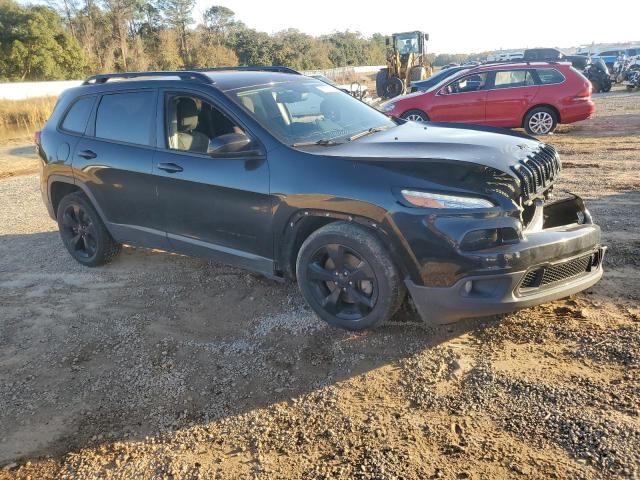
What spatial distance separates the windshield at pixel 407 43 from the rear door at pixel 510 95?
567 inches

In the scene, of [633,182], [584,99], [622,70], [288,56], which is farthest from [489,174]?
[288,56]

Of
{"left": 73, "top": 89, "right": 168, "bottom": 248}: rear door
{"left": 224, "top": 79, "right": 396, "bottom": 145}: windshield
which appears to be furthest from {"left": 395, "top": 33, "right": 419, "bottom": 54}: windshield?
{"left": 73, "top": 89, "right": 168, "bottom": 248}: rear door

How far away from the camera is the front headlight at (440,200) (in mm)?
3062

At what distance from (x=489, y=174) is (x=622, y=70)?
32467mm

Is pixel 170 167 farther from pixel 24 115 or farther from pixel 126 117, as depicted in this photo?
pixel 24 115

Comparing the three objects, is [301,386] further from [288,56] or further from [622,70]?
[288,56]

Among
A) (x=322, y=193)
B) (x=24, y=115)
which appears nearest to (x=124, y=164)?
(x=322, y=193)

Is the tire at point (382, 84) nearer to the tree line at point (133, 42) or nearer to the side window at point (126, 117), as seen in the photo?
the side window at point (126, 117)

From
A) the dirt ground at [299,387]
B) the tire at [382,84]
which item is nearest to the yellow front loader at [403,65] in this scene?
the tire at [382,84]

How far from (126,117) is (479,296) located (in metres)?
3.43

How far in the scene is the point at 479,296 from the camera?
10.2 ft

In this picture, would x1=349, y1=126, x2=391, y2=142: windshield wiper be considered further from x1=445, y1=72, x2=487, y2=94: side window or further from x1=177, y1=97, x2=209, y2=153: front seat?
x1=445, y1=72, x2=487, y2=94: side window

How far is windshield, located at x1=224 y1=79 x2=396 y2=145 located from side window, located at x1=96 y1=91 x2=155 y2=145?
89 centimetres

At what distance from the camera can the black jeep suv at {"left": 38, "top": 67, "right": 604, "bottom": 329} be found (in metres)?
3.10
